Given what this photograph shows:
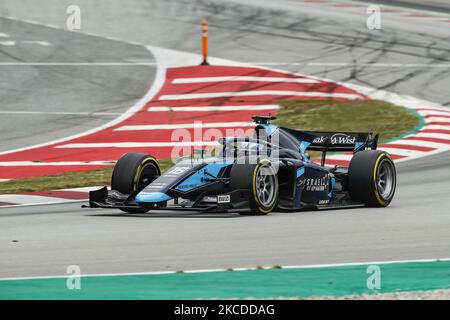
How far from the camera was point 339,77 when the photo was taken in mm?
25375

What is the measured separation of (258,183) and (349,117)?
9.65m

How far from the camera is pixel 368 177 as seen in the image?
502 inches

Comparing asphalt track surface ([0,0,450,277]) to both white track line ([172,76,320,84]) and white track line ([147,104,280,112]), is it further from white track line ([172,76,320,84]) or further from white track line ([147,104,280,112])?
white track line ([147,104,280,112])

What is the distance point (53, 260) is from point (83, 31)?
870 inches

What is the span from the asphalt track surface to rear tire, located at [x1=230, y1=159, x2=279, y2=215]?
→ 19cm

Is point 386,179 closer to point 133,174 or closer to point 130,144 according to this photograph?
point 133,174

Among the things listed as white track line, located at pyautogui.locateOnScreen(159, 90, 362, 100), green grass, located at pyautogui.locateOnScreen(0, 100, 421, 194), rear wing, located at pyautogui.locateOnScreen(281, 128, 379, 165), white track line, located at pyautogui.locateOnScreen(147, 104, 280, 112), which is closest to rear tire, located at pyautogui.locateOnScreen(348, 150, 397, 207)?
rear wing, located at pyautogui.locateOnScreen(281, 128, 379, 165)

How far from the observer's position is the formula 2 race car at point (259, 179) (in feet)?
38.6

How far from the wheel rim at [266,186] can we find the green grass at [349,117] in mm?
7610

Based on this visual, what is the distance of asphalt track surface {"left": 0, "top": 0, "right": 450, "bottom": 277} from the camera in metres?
9.38

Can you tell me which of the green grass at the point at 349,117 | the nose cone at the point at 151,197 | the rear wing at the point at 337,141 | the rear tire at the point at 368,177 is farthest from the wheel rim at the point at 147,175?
the green grass at the point at 349,117

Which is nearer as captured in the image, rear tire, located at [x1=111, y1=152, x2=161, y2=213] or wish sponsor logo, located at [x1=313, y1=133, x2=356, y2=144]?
rear tire, located at [x1=111, y1=152, x2=161, y2=213]

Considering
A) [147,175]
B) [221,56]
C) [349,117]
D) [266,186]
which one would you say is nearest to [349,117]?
[349,117]
